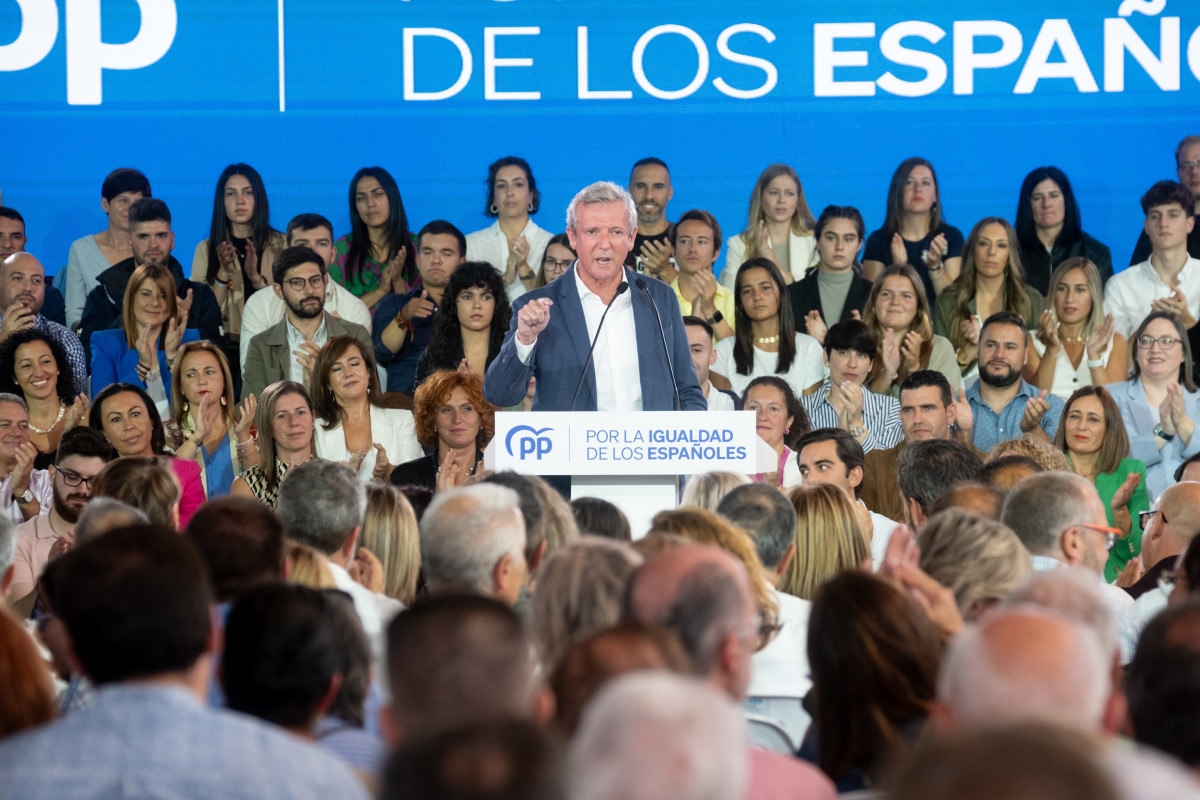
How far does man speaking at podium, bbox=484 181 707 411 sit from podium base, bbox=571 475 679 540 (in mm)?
333

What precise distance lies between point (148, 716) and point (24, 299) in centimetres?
640

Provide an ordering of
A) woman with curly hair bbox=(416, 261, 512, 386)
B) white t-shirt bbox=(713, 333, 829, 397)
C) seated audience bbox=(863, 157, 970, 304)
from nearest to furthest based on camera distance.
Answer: woman with curly hair bbox=(416, 261, 512, 386) < white t-shirt bbox=(713, 333, 829, 397) < seated audience bbox=(863, 157, 970, 304)

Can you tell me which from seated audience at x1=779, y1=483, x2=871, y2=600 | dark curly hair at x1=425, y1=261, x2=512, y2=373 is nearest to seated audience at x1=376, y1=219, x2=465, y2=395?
dark curly hair at x1=425, y1=261, x2=512, y2=373

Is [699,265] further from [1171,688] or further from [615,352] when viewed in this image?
[1171,688]

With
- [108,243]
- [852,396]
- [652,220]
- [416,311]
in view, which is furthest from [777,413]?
[108,243]

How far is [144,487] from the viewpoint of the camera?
159 inches

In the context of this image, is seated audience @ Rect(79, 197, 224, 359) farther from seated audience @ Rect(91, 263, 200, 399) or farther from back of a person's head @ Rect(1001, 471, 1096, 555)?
back of a person's head @ Rect(1001, 471, 1096, 555)

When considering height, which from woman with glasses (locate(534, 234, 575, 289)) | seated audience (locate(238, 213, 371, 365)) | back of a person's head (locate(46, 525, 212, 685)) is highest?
woman with glasses (locate(534, 234, 575, 289))

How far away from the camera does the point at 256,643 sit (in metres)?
2.01

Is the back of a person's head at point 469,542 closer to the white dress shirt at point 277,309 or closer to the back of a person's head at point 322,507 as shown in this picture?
the back of a person's head at point 322,507

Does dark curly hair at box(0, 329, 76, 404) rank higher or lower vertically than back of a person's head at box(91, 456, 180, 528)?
higher

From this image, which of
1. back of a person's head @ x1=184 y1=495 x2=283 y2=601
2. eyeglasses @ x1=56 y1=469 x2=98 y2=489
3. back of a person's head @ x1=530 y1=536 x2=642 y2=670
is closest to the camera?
back of a person's head @ x1=530 y1=536 x2=642 y2=670

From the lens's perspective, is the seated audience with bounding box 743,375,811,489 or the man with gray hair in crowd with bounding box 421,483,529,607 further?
the seated audience with bounding box 743,375,811,489

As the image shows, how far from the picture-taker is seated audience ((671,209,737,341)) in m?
7.68
